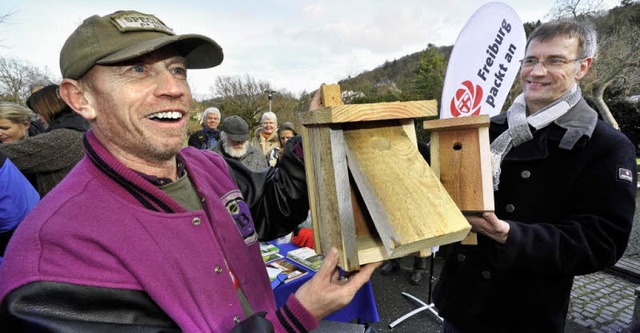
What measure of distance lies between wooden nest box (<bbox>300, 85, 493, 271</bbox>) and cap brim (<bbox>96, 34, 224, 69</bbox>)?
54cm

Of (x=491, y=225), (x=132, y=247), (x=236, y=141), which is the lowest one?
(x=491, y=225)

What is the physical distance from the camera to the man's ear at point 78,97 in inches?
46.9

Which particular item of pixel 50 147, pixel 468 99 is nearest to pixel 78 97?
pixel 50 147

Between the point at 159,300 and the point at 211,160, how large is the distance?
0.78m

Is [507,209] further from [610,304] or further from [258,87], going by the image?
[258,87]

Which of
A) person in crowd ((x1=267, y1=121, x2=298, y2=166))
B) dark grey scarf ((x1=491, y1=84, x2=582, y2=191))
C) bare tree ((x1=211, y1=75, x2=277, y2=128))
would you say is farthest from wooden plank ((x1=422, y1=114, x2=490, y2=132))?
bare tree ((x1=211, y1=75, x2=277, y2=128))

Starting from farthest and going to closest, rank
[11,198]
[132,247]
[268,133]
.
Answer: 1. [268,133]
2. [11,198]
3. [132,247]

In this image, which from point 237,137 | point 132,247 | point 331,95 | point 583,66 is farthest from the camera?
point 237,137

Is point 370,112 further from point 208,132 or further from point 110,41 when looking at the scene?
point 208,132

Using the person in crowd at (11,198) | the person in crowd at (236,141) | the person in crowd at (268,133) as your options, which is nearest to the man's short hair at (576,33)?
the person in crowd at (11,198)

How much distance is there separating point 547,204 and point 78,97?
7.04 ft

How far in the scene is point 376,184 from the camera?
1050mm

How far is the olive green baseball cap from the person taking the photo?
1.11 metres

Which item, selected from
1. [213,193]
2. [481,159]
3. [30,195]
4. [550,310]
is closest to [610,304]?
[550,310]
